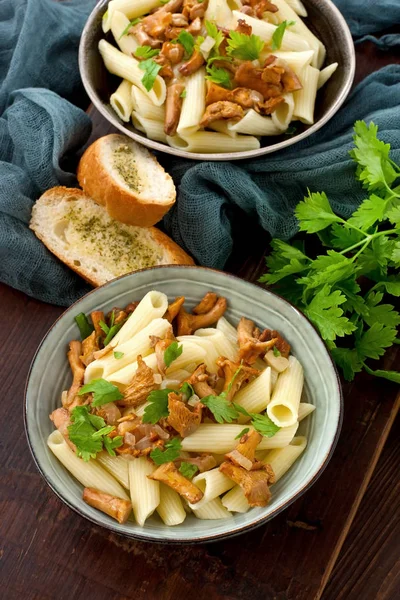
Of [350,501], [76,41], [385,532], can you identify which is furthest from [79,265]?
[385,532]

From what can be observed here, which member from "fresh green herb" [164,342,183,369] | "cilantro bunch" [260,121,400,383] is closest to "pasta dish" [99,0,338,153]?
"cilantro bunch" [260,121,400,383]

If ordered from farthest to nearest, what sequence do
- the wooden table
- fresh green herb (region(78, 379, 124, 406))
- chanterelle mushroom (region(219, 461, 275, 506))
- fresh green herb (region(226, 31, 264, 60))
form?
1. fresh green herb (region(226, 31, 264, 60))
2. the wooden table
3. fresh green herb (region(78, 379, 124, 406))
4. chanterelle mushroom (region(219, 461, 275, 506))

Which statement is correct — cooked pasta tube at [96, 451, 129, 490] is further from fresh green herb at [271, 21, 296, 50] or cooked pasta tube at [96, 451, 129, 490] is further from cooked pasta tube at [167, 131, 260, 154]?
fresh green herb at [271, 21, 296, 50]

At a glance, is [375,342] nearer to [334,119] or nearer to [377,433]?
[377,433]

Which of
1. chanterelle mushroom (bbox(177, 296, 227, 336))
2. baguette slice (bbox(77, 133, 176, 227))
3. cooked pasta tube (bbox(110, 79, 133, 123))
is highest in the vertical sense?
cooked pasta tube (bbox(110, 79, 133, 123))

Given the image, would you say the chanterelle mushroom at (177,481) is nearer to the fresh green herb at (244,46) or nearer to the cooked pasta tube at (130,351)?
the cooked pasta tube at (130,351)

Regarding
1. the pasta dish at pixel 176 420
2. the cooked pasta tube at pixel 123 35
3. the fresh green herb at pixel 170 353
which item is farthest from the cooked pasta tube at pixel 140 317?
the cooked pasta tube at pixel 123 35

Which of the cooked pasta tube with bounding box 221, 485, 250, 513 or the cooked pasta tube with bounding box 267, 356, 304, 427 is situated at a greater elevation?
the cooked pasta tube with bounding box 267, 356, 304, 427
